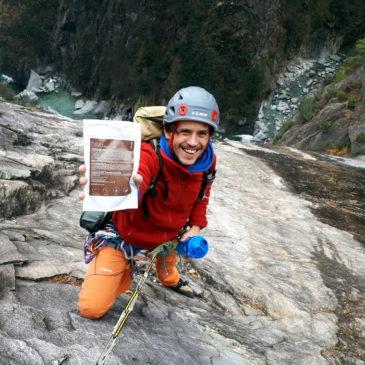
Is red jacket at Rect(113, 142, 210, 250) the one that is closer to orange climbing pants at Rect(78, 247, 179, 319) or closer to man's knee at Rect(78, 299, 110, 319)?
orange climbing pants at Rect(78, 247, 179, 319)

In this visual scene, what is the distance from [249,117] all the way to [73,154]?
137 ft

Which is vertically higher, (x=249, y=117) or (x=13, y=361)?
(x=13, y=361)

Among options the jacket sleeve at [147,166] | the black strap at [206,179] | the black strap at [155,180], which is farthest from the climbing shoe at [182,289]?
the jacket sleeve at [147,166]

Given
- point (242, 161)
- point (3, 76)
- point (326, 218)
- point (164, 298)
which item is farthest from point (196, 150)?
point (3, 76)

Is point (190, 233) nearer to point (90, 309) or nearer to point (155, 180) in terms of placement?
point (155, 180)

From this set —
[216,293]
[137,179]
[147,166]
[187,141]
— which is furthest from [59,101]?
[137,179]

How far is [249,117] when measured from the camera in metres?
48.6

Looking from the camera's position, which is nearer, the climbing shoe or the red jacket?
the red jacket

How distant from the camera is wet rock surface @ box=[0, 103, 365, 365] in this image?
3275 mm

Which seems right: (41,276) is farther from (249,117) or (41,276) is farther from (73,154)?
(249,117)

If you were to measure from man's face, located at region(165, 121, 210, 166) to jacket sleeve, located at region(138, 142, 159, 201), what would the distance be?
20cm

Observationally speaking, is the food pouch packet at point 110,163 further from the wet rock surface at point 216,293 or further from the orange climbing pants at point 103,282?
the wet rock surface at point 216,293

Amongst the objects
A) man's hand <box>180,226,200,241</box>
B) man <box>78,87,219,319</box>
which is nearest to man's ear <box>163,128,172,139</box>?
man <box>78,87,219,319</box>

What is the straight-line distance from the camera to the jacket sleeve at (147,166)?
11.0 feet
